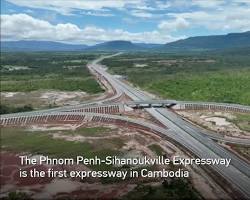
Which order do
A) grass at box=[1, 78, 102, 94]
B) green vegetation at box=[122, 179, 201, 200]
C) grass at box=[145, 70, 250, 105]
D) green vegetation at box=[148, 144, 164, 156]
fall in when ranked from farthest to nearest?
grass at box=[1, 78, 102, 94] → grass at box=[145, 70, 250, 105] → green vegetation at box=[148, 144, 164, 156] → green vegetation at box=[122, 179, 201, 200]

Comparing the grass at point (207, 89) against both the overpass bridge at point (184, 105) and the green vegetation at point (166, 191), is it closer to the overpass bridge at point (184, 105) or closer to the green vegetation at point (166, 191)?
the overpass bridge at point (184, 105)

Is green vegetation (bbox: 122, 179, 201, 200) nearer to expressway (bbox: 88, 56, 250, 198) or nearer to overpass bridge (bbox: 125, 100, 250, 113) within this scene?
expressway (bbox: 88, 56, 250, 198)

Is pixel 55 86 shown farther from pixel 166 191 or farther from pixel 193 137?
pixel 166 191

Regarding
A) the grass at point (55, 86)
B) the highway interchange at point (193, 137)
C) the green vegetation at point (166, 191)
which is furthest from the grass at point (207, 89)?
the green vegetation at point (166, 191)

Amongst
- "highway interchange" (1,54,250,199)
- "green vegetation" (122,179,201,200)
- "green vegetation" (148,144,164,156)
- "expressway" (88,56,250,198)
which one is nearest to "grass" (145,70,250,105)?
"highway interchange" (1,54,250,199)

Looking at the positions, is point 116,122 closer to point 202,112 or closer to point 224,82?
point 202,112

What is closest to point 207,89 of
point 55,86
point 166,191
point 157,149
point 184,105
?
point 184,105

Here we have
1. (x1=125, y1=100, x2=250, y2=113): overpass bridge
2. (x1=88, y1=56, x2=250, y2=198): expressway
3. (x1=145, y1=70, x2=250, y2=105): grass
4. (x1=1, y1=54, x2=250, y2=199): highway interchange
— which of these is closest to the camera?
(x1=88, y1=56, x2=250, y2=198): expressway

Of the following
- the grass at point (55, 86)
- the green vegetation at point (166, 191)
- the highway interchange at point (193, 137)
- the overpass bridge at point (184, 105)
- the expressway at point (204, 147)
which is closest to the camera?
the green vegetation at point (166, 191)
